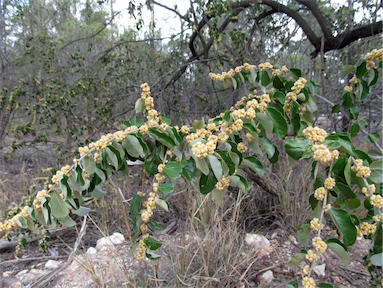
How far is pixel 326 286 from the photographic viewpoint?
948mm

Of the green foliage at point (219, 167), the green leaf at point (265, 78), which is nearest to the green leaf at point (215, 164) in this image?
the green foliage at point (219, 167)

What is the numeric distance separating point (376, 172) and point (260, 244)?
1.28m

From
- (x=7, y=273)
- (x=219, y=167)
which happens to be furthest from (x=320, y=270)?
(x=7, y=273)

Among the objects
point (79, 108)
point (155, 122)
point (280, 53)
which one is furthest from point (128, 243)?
point (280, 53)

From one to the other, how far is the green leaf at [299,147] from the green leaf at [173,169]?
0.33 meters

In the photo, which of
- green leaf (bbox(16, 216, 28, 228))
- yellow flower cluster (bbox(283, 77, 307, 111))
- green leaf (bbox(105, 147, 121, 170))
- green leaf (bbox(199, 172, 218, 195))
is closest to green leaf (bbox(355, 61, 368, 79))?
yellow flower cluster (bbox(283, 77, 307, 111))

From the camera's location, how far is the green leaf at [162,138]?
106cm

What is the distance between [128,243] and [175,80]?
2070 millimetres

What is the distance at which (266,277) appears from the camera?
71.7 inches

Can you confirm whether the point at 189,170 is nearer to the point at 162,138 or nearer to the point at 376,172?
the point at 162,138

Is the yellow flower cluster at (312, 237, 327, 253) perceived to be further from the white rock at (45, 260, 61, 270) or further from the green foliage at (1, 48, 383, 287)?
the white rock at (45, 260, 61, 270)

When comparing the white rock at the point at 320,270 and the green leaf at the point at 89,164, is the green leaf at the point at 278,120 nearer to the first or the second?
the green leaf at the point at 89,164

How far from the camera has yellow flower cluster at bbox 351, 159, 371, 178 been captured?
0.88 metres

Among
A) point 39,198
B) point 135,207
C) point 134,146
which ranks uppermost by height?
point 134,146
